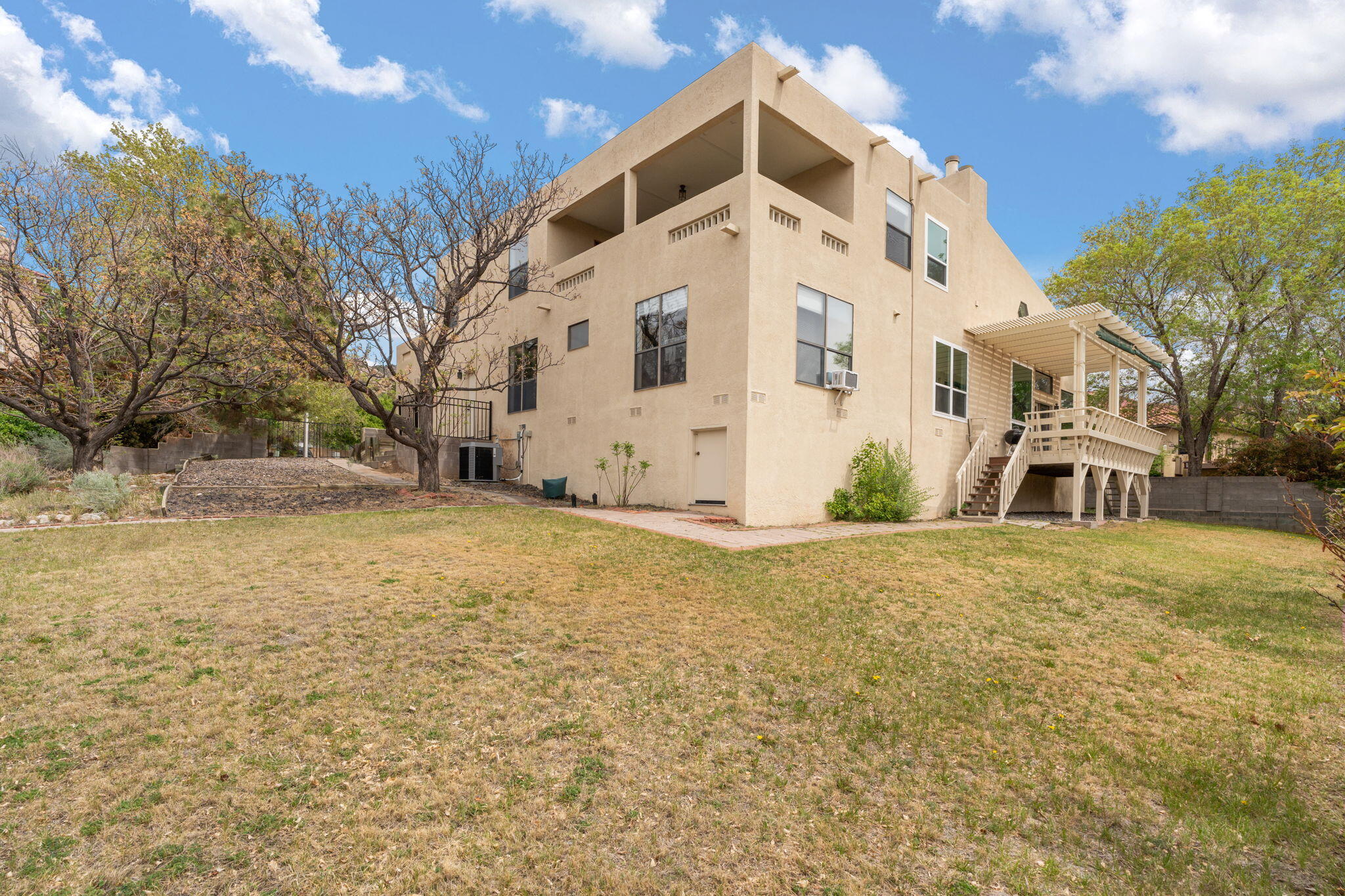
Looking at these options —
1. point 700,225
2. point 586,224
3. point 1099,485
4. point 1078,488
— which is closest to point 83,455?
point 586,224

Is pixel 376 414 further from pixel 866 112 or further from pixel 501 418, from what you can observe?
pixel 866 112

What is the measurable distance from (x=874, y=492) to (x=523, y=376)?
9.90 m

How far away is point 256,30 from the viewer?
13352 mm

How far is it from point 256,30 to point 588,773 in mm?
17844

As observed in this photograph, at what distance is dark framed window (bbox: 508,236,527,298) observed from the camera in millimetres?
16969

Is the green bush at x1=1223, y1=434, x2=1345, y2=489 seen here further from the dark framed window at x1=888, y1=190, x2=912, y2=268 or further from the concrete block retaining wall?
the concrete block retaining wall

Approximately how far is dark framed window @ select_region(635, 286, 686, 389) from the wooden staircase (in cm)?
789

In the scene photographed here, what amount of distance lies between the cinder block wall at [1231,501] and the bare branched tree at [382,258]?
20.6 meters

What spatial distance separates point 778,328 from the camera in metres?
11.2

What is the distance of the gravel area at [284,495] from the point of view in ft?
35.3

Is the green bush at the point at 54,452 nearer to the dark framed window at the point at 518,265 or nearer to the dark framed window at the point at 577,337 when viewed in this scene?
the dark framed window at the point at 518,265

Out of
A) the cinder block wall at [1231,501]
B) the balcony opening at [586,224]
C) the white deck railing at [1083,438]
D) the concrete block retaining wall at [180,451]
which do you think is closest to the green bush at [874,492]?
the white deck railing at [1083,438]

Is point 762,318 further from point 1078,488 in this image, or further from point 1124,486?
point 1124,486

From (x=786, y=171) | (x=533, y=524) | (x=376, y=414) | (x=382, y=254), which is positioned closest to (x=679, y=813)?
(x=533, y=524)
